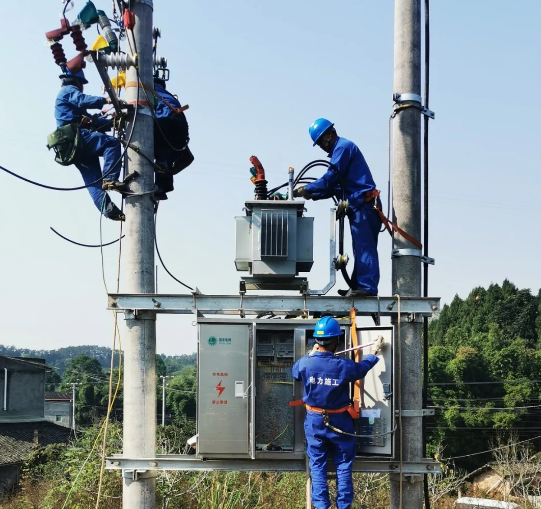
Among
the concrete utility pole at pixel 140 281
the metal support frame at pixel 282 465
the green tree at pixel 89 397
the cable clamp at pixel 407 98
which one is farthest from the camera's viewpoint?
the green tree at pixel 89 397

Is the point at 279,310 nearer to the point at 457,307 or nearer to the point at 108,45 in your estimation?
the point at 108,45

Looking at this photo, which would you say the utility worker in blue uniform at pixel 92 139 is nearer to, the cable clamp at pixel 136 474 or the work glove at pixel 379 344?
the cable clamp at pixel 136 474

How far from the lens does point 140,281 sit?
659 centimetres

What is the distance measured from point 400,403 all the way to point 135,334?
259 cm

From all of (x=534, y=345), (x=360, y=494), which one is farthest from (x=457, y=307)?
(x=360, y=494)

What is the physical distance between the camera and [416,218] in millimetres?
6609

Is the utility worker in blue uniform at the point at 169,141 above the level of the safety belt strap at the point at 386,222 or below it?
above

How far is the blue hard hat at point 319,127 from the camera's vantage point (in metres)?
6.73

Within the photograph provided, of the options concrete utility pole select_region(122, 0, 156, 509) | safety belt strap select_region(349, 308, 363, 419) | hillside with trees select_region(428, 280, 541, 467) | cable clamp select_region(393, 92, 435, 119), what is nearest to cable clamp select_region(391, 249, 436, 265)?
safety belt strap select_region(349, 308, 363, 419)

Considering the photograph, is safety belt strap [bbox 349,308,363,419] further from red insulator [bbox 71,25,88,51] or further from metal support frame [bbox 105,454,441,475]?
red insulator [bbox 71,25,88,51]

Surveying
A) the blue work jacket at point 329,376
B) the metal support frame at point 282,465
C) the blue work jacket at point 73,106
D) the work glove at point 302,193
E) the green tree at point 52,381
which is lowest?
the green tree at point 52,381

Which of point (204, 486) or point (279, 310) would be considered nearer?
point (279, 310)

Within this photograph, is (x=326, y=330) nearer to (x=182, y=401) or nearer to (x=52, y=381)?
(x=182, y=401)

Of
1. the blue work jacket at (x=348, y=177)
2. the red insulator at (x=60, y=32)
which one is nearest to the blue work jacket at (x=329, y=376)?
the blue work jacket at (x=348, y=177)
